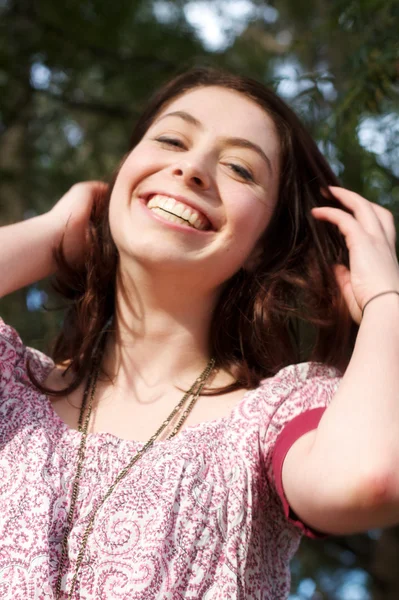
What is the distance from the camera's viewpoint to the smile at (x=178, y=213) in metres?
2.35

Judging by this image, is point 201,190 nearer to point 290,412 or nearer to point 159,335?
point 159,335

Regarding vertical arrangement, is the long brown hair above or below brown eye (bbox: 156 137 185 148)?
below

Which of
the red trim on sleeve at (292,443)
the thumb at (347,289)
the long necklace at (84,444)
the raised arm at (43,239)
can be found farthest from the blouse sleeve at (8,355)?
the thumb at (347,289)

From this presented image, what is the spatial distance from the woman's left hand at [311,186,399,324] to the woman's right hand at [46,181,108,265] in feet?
2.57

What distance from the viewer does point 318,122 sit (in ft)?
10.2

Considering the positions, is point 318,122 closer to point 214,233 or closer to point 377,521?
point 214,233

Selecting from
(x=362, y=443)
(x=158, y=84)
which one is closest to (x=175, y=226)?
(x=362, y=443)

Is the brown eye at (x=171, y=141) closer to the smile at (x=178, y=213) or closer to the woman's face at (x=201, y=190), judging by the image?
the woman's face at (x=201, y=190)

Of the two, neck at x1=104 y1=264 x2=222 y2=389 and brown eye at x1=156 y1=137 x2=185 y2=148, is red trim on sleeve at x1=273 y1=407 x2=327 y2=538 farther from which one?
brown eye at x1=156 y1=137 x2=185 y2=148

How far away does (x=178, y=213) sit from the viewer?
2352mm

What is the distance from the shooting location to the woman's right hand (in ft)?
8.87

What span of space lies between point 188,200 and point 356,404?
0.81 m

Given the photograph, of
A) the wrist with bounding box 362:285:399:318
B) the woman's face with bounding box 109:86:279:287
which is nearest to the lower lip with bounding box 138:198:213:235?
the woman's face with bounding box 109:86:279:287

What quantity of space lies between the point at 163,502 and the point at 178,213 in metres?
0.83
